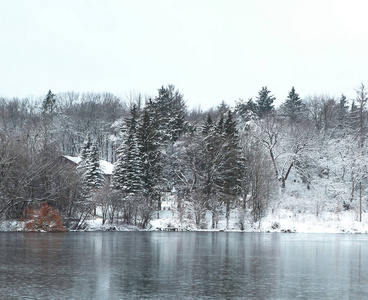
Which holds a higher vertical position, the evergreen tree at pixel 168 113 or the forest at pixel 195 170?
the evergreen tree at pixel 168 113

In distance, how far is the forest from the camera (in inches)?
2009

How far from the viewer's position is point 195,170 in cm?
6000

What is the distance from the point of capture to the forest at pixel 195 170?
5103 cm

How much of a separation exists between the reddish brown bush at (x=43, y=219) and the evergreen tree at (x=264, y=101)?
58.7m

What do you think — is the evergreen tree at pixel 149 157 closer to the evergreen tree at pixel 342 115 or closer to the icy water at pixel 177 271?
the icy water at pixel 177 271

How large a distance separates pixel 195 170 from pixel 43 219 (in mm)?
19446

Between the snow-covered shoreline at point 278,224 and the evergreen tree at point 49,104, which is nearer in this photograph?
the snow-covered shoreline at point 278,224

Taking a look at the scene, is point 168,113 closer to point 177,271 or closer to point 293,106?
point 293,106

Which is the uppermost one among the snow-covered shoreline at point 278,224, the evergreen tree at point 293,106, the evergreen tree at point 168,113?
the evergreen tree at point 293,106

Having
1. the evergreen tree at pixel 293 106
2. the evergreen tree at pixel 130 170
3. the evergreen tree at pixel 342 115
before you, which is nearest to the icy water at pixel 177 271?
the evergreen tree at pixel 130 170

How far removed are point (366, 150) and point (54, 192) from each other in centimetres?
4314

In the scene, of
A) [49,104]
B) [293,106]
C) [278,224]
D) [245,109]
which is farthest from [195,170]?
[49,104]

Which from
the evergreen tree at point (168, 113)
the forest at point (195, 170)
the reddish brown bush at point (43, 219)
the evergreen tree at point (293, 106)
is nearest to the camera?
the reddish brown bush at point (43, 219)

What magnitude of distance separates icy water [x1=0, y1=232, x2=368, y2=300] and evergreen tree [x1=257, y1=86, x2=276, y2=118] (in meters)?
66.6
